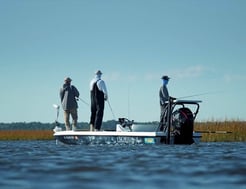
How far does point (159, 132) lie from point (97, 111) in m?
2.48

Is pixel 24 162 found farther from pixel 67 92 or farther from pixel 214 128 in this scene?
pixel 214 128

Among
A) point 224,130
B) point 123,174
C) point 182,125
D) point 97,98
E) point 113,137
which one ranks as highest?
point 97,98

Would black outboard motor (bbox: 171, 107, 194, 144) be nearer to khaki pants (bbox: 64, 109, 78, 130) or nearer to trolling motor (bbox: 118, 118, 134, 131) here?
trolling motor (bbox: 118, 118, 134, 131)

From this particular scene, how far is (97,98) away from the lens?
17.7m

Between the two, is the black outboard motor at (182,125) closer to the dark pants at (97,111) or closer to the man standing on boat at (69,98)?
the dark pants at (97,111)

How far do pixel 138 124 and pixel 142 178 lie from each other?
10.2 m

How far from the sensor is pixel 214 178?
7.11 metres

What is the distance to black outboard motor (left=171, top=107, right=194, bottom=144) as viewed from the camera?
16.5m

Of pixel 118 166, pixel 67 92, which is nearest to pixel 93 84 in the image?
pixel 67 92

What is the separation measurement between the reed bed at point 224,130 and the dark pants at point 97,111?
693 centimetres

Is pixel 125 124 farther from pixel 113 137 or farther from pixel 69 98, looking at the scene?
pixel 69 98

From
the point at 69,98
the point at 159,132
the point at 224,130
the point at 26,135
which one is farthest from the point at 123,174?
the point at 26,135

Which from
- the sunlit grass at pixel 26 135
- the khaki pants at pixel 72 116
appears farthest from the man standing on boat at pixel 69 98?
the sunlit grass at pixel 26 135

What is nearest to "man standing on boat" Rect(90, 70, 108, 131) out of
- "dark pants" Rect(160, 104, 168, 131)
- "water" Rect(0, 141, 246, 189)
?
"dark pants" Rect(160, 104, 168, 131)
